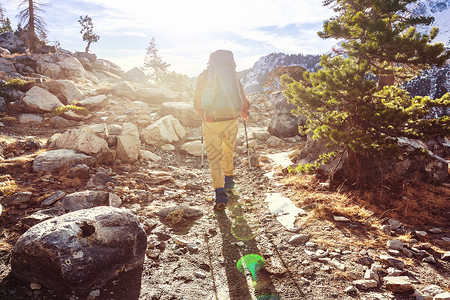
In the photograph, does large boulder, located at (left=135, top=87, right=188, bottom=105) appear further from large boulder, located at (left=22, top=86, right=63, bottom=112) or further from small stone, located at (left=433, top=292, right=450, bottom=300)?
small stone, located at (left=433, top=292, right=450, bottom=300)

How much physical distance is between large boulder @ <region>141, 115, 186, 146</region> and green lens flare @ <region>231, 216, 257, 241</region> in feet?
21.5

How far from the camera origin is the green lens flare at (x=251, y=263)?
10.3 ft

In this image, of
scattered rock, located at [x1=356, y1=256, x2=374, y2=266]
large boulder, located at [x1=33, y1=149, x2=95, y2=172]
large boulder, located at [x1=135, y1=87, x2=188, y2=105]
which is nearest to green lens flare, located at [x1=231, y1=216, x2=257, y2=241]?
scattered rock, located at [x1=356, y1=256, x2=374, y2=266]

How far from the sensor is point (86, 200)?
4.39 m

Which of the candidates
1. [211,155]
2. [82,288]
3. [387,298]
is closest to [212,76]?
[211,155]

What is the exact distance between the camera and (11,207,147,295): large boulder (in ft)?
8.07

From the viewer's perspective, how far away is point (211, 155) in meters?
4.98

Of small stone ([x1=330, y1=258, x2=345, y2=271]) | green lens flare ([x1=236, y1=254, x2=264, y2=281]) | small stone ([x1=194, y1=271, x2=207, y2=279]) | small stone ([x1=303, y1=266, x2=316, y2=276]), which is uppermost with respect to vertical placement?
small stone ([x1=330, y1=258, x2=345, y2=271])

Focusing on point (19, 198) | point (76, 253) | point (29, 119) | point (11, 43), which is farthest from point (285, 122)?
point (11, 43)

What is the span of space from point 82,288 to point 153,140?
26.1ft

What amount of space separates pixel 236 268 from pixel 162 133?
314 inches

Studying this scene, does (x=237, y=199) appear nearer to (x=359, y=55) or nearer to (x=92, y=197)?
(x=92, y=197)

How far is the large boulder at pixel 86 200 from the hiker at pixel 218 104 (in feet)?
6.75

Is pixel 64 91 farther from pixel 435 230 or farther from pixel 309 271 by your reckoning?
pixel 435 230
